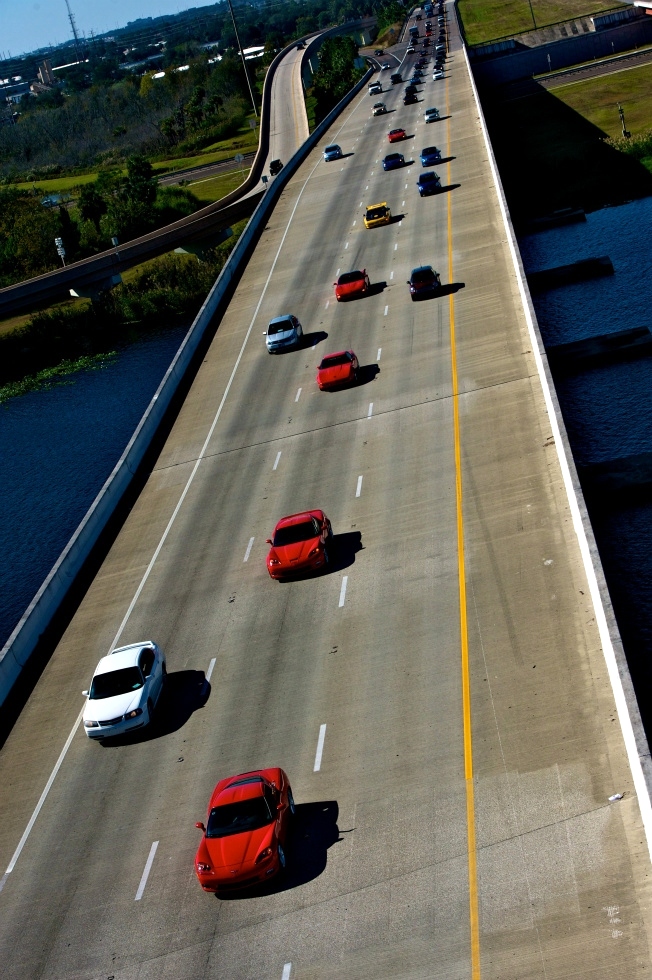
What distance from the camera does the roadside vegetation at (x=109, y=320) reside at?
90.9 meters

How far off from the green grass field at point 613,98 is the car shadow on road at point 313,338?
161ft

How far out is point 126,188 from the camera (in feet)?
415

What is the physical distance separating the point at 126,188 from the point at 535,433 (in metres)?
97.2

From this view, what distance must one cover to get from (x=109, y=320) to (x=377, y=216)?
95.6ft

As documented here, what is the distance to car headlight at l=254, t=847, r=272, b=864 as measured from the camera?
21.1 metres

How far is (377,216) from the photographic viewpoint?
72.6m

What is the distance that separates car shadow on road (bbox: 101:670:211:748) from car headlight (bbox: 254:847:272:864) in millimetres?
6964

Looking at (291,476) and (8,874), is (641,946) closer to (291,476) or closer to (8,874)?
(8,874)

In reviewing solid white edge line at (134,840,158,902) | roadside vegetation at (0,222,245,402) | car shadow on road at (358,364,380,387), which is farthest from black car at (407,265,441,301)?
roadside vegetation at (0,222,245,402)

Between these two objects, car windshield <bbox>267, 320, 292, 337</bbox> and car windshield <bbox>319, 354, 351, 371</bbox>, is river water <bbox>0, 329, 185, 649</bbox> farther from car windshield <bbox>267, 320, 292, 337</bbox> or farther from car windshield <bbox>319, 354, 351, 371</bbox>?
car windshield <bbox>319, 354, 351, 371</bbox>

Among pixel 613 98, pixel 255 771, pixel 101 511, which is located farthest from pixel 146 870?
pixel 613 98

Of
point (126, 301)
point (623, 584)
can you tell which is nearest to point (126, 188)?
point (126, 301)

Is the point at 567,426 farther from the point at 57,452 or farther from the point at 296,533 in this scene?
the point at 57,452

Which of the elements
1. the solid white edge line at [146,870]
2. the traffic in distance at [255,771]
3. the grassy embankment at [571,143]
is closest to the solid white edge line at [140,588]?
the traffic in distance at [255,771]
